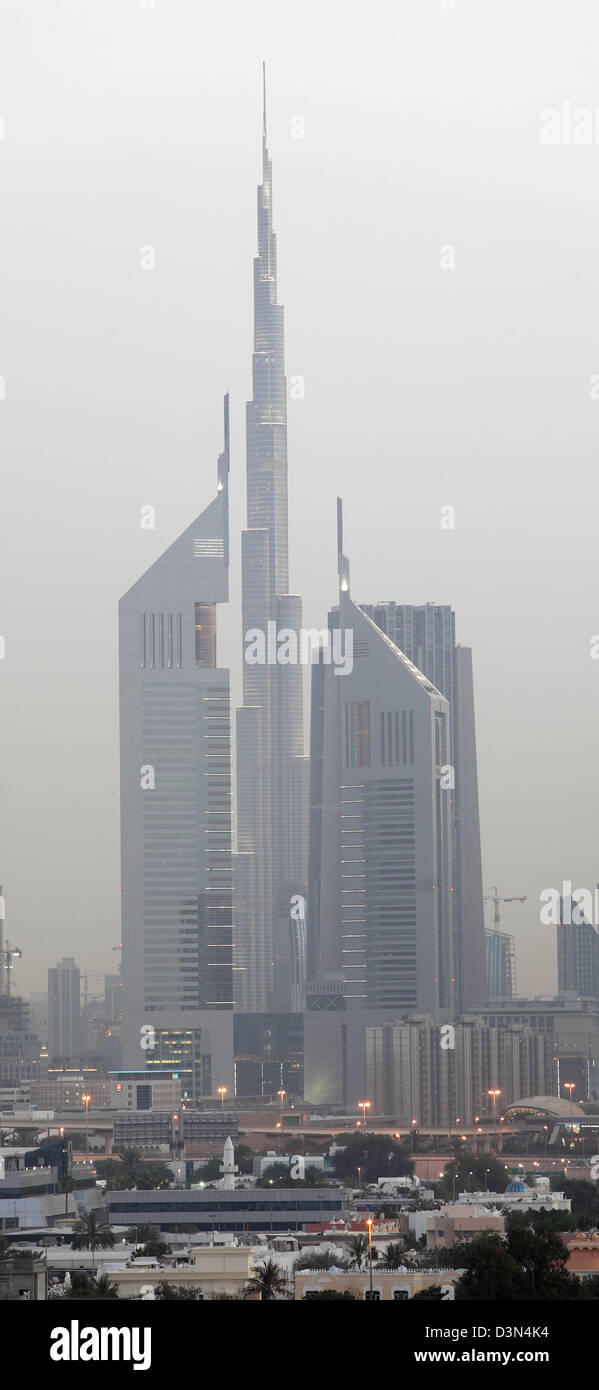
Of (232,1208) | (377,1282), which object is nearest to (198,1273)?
(377,1282)

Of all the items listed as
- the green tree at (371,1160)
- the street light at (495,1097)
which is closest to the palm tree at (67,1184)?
the green tree at (371,1160)

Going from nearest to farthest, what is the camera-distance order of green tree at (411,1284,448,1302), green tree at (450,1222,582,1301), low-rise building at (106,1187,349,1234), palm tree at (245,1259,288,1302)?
green tree at (450,1222,582,1301)
green tree at (411,1284,448,1302)
palm tree at (245,1259,288,1302)
low-rise building at (106,1187,349,1234)

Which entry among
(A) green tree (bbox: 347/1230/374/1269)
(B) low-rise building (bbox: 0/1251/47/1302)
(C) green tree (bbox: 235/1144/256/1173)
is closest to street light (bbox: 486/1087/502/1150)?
(C) green tree (bbox: 235/1144/256/1173)

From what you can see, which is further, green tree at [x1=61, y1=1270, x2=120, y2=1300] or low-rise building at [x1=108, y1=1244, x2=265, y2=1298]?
low-rise building at [x1=108, y1=1244, x2=265, y2=1298]

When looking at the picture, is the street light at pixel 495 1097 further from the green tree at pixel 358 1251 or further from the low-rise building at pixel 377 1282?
the low-rise building at pixel 377 1282

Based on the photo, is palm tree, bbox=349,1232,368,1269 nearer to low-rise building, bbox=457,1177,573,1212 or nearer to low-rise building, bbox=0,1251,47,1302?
low-rise building, bbox=457,1177,573,1212
